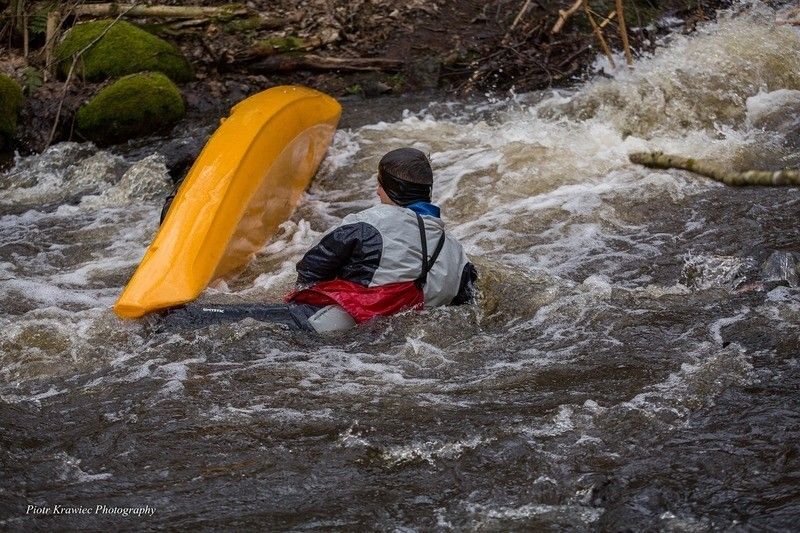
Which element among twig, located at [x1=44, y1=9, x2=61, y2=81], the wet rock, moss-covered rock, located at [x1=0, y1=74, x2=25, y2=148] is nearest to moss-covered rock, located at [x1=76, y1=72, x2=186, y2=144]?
moss-covered rock, located at [x1=0, y1=74, x2=25, y2=148]

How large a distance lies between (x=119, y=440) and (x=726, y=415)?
2.40 meters

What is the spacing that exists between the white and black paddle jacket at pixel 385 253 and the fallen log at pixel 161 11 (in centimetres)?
586

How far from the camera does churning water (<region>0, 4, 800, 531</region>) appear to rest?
3291mm

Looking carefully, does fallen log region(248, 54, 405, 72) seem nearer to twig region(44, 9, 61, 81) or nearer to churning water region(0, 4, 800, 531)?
twig region(44, 9, 61, 81)

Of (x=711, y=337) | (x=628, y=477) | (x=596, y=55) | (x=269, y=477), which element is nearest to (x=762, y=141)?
(x=596, y=55)

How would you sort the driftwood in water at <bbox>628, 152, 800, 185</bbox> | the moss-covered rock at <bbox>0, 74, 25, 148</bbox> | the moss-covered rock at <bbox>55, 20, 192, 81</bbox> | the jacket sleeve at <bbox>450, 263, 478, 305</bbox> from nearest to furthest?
the driftwood in water at <bbox>628, 152, 800, 185</bbox> < the jacket sleeve at <bbox>450, 263, 478, 305</bbox> < the moss-covered rock at <bbox>0, 74, 25, 148</bbox> < the moss-covered rock at <bbox>55, 20, 192, 81</bbox>

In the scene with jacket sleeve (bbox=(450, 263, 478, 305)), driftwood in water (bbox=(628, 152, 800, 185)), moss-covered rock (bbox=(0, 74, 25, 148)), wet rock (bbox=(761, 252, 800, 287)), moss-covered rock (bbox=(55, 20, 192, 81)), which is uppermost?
driftwood in water (bbox=(628, 152, 800, 185))

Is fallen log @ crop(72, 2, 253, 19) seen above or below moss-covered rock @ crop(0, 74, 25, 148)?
above

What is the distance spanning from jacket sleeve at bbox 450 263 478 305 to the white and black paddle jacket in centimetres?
14

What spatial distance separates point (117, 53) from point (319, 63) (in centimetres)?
200

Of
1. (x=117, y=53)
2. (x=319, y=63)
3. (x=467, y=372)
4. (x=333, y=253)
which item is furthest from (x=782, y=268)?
(x=117, y=53)

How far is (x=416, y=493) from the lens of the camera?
3.33 m

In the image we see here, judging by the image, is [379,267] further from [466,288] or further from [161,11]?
[161,11]

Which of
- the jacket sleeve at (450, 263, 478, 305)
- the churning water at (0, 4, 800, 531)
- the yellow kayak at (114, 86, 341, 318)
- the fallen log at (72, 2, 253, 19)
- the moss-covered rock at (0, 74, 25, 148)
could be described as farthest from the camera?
the fallen log at (72, 2, 253, 19)
